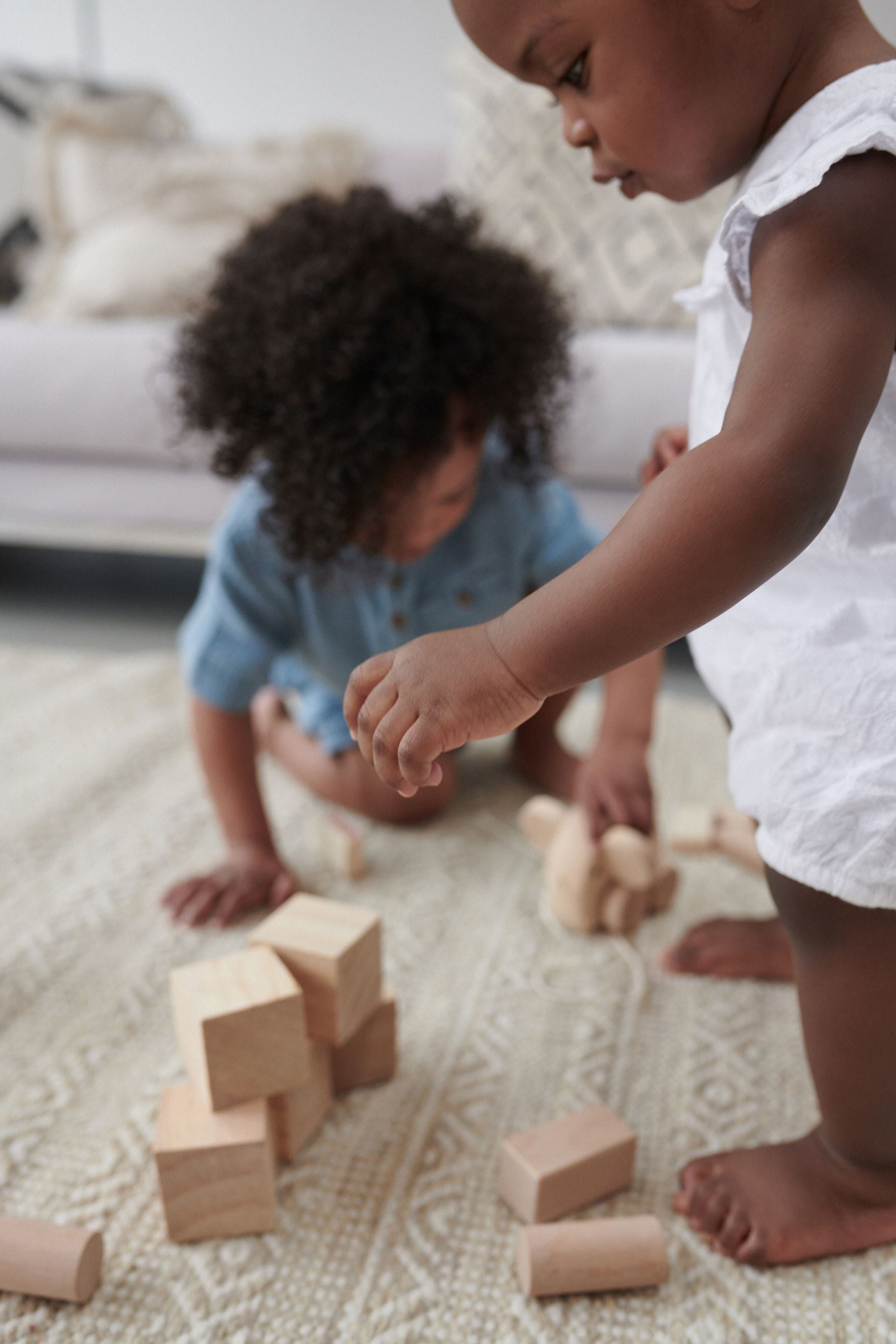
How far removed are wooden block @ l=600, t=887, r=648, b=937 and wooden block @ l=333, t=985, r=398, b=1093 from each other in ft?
0.76

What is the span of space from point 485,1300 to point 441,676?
0.34 meters

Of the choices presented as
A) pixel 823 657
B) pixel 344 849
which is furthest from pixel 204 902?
pixel 823 657

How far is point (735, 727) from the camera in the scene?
1.97 ft

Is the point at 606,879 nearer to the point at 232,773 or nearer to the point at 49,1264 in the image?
the point at 232,773

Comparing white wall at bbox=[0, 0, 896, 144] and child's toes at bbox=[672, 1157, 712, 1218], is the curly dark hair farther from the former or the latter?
white wall at bbox=[0, 0, 896, 144]

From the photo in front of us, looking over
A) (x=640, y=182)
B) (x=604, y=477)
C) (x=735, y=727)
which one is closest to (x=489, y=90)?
(x=604, y=477)

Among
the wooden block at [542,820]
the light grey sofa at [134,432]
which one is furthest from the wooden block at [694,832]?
the light grey sofa at [134,432]

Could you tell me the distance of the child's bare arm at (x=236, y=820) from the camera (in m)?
0.93

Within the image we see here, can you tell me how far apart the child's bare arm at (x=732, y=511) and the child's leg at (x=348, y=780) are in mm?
598

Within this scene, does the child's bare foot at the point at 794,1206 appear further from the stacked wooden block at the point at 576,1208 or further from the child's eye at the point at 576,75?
the child's eye at the point at 576,75

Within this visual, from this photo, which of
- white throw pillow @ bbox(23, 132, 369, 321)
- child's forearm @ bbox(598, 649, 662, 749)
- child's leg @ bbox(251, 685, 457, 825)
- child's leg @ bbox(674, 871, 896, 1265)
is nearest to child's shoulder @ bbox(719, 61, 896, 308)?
child's leg @ bbox(674, 871, 896, 1265)

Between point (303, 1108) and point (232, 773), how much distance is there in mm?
365

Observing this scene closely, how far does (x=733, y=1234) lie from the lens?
600 millimetres

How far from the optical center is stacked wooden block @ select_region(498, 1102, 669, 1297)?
57cm
